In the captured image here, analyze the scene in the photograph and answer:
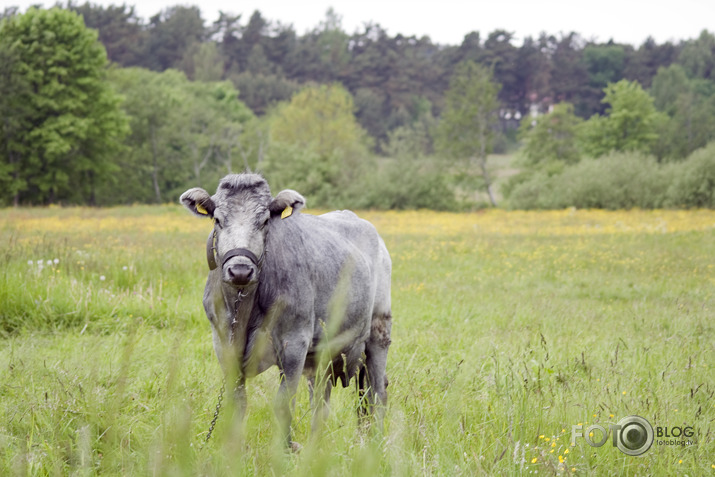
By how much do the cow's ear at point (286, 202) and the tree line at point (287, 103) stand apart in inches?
1322

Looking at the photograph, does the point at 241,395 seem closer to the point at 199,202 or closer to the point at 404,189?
the point at 199,202

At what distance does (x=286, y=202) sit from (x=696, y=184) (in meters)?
34.8

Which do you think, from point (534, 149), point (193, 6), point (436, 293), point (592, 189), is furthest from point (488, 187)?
point (193, 6)

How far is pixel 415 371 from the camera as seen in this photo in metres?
5.25

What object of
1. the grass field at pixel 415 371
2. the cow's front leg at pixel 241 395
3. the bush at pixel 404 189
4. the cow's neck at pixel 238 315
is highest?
the cow's neck at pixel 238 315

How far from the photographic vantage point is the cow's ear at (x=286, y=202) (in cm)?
366

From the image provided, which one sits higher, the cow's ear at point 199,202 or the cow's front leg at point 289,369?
the cow's ear at point 199,202

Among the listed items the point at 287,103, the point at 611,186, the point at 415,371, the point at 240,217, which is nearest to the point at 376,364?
the point at 415,371

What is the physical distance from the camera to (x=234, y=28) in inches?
3354

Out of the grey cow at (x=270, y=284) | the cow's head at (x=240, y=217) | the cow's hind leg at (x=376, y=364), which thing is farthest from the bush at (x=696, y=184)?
the cow's head at (x=240, y=217)

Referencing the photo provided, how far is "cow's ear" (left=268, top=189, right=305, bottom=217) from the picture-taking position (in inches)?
144

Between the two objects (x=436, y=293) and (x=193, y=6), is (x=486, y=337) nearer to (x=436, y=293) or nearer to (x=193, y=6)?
(x=436, y=293)

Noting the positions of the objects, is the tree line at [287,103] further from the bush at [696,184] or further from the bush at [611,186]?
the bush at [696,184]

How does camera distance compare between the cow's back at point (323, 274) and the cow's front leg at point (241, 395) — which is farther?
the cow's back at point (323, 274)
